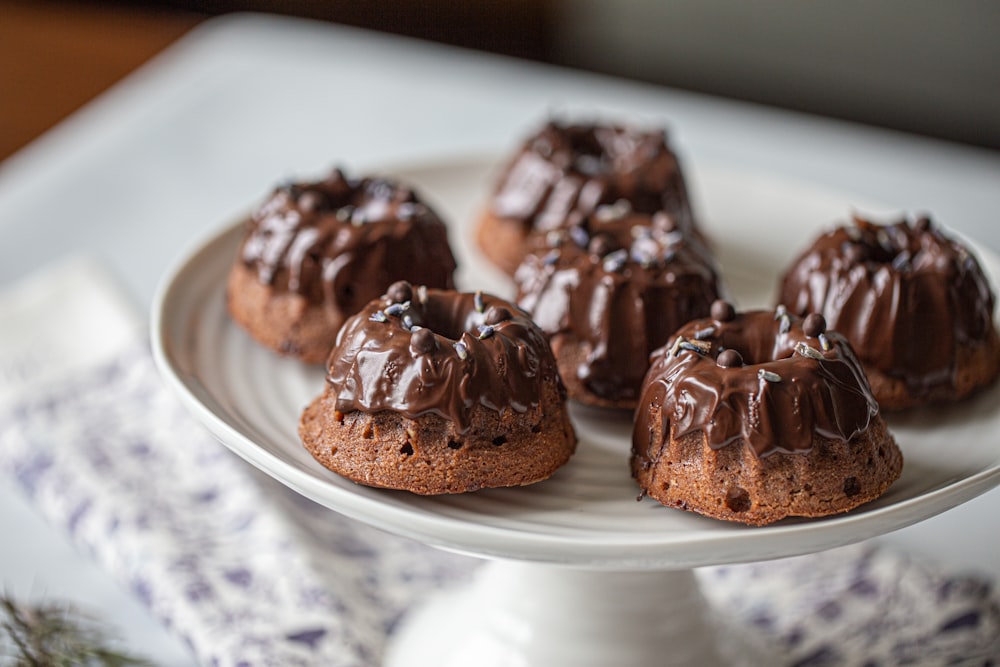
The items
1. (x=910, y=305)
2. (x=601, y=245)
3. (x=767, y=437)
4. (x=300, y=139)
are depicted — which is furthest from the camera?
(x=300, y=139)

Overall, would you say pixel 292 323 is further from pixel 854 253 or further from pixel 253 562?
pixel 854 253

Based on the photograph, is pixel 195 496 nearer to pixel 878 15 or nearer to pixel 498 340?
pixel 498 340

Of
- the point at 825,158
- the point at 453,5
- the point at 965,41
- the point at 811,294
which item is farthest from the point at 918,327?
the point at 453,5

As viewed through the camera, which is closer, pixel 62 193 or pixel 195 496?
pixel 195 496

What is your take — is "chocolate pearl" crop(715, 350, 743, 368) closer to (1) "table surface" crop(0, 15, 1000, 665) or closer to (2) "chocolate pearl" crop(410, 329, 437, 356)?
(2) "chocolate pearl" crop(410, 329, 437, 356)

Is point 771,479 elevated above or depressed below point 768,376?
below

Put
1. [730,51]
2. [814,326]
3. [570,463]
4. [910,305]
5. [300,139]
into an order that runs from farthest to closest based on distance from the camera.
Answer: [730,51]
[300,139]
[910,305]
[570,463]
[814,326]

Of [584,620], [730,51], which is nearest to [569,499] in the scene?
[584,620]
